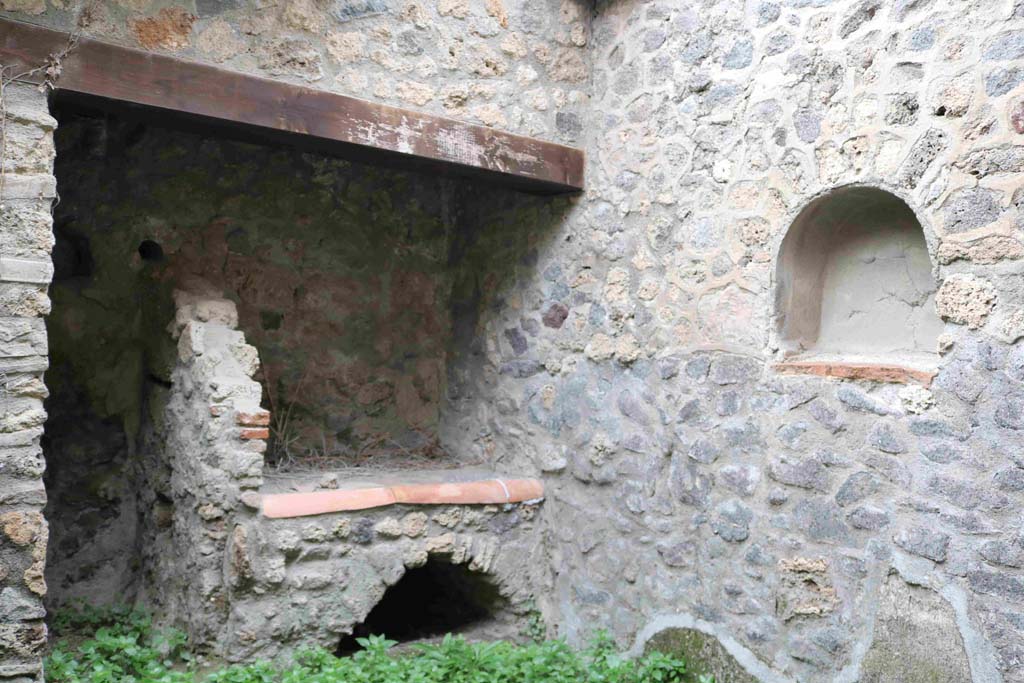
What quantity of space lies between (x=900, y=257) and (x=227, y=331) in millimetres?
2673

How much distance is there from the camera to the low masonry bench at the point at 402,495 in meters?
3.56

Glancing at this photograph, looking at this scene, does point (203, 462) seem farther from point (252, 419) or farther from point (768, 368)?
point (768, 368)

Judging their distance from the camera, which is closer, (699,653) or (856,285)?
(856,285)

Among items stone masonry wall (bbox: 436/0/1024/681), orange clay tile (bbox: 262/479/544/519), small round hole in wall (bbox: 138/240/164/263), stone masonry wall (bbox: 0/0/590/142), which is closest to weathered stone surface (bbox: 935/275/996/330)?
stone masonry wall (bbox: 436/0/1024/681)

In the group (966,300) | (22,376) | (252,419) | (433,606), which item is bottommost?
(433,606)

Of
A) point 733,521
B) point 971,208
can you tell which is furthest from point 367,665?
point 971,208

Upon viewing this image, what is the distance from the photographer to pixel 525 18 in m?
3.98

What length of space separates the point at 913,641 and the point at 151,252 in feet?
12.0

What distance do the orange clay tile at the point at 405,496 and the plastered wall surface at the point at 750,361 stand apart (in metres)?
0.17

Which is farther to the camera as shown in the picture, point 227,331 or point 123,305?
point 123,305

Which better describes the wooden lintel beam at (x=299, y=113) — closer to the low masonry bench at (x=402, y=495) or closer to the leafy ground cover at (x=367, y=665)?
the low masonry bench at (x=402, y=495)

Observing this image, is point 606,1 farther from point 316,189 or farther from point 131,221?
point 131,221

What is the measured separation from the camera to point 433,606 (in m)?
4.61

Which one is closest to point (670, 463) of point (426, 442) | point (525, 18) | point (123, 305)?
point (426, 442)
